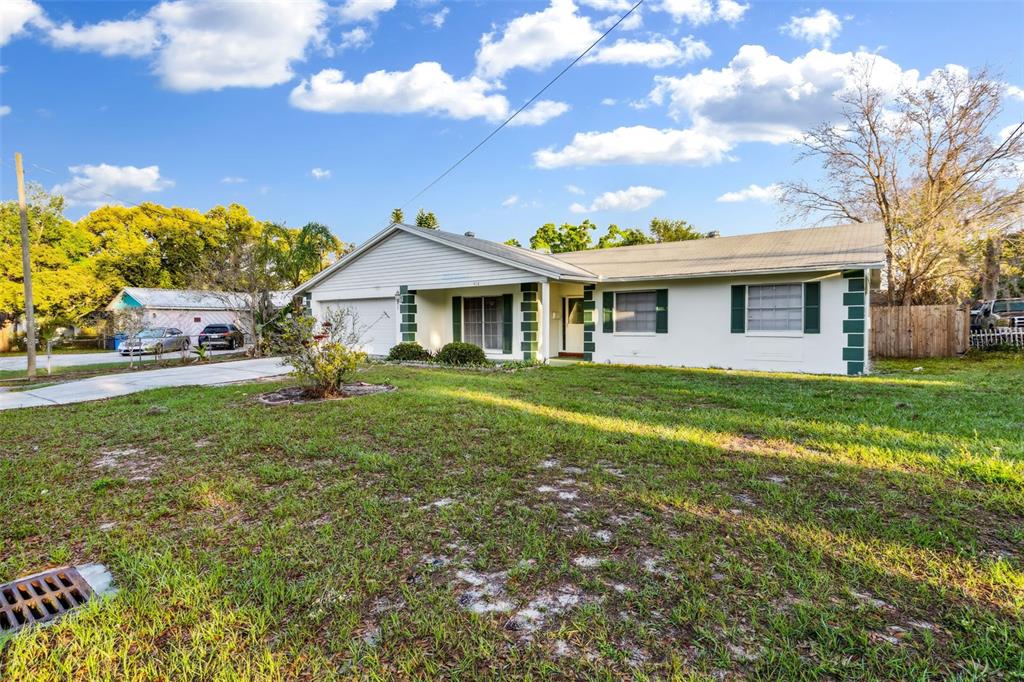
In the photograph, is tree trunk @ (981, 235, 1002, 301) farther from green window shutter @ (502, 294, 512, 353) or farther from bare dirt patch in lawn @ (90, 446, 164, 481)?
bare dirt patch in lawn @ (90, 446, 164, 481)

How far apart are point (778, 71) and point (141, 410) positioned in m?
16.8

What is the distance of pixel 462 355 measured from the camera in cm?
1360

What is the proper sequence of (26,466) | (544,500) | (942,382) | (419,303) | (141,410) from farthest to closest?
1. (419,303)
2. (942,382)
3. (141,410)
4. (26,466)
5. (544,500)

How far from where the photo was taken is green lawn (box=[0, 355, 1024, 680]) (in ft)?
6.18

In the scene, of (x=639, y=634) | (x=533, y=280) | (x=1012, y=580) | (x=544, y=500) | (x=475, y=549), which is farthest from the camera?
(x=533, y=280)

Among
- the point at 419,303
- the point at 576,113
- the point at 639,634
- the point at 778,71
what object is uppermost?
the point at 778,71

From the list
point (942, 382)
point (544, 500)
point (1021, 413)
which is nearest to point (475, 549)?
point (544, 500)

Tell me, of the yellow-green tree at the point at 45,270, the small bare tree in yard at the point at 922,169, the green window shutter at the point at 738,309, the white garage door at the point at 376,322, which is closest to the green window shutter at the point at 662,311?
the green window shutter at the point at 738,309

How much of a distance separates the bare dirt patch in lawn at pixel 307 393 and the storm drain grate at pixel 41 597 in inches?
197

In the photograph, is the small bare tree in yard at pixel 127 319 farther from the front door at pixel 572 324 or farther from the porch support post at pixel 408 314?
the front door at pixel 572 324

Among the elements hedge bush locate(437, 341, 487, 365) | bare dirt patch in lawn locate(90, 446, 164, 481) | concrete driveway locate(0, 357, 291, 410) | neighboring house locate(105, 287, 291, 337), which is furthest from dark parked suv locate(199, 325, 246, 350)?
bare dirt patch in lawn locate(90, 446, 164, 481)

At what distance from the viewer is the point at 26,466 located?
14.5 ft

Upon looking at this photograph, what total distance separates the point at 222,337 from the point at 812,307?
24583 millimetres

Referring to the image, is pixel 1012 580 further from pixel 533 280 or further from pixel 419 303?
pixel 419 303
